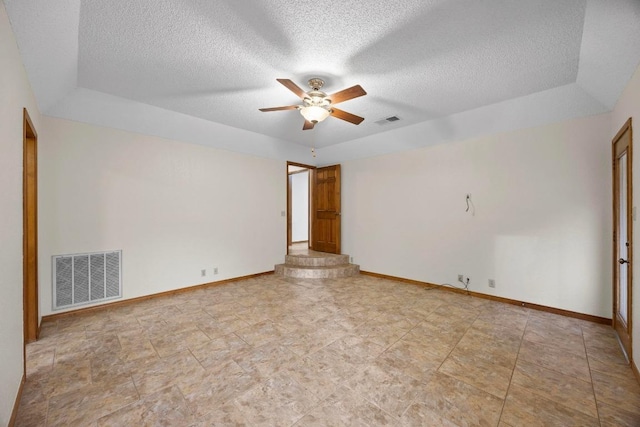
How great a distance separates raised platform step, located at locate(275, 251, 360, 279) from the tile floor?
1.52 metres

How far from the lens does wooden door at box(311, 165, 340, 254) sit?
5.72 metres

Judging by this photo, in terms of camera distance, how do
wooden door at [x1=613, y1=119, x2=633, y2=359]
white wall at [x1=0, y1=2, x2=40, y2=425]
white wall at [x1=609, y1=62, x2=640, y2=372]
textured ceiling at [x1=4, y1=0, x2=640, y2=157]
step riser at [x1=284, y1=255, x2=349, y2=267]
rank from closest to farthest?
white wall at [x1=0, y1=2, x2=40, y2=425] → textured ceiling at [x1=4, y1=0, x2=640, y2=157] → white wall at [x1=609, y1=62, x2=640, y2=372] → wooden door at [x1=613, y1=119, x2=633, y2=359] → step riser at [x1=284, y1=255, x2=349, y2=267]

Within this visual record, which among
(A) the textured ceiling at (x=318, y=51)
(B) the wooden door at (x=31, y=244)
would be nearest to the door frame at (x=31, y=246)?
(B) the wooden door at (x=31, y=244)

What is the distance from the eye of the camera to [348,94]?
7.98ft

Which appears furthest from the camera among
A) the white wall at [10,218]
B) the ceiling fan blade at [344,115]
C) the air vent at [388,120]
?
the air vent at [388,120]

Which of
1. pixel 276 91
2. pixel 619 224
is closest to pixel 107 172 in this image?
pixel 276 91

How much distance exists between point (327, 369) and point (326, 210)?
4170 millimetres

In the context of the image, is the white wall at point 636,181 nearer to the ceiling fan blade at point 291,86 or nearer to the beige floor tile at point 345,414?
the beige floor tile at point 345,414

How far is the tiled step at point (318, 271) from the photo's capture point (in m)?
4.89

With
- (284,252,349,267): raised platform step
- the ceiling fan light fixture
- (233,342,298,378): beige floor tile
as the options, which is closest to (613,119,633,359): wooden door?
the ceiling fan light fixture

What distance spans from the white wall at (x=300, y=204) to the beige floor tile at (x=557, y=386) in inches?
260

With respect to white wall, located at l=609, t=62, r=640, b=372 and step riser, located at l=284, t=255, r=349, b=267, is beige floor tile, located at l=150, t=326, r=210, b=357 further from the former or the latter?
white wall, located at l=609, t=62, r=640, b=372

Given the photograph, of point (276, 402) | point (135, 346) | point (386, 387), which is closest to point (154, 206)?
point (135, 346)

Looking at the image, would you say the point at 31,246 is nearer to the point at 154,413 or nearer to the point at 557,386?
the point at 154,413
